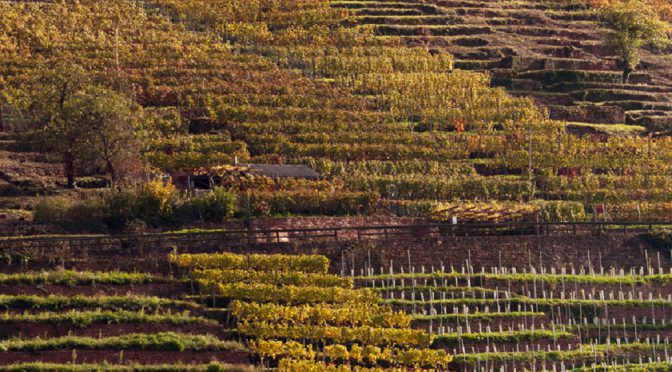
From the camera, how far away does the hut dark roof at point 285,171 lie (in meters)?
72.5

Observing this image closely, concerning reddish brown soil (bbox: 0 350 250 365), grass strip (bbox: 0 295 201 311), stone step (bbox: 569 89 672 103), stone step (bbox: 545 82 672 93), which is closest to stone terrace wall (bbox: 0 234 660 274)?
grass strip (bbox: 0 295 201 311)

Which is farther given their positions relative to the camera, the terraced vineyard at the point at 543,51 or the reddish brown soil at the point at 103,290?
the terraced vineyard at the point at 543,51

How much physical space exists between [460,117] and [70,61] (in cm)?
1964

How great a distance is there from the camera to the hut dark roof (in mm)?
72500

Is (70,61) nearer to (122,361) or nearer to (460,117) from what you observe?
(460,117)

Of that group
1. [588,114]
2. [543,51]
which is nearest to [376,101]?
[588,114]

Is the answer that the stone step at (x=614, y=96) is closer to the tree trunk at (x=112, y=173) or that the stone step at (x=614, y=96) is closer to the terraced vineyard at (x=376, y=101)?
the terraced vineyard at (x=376, y=101)

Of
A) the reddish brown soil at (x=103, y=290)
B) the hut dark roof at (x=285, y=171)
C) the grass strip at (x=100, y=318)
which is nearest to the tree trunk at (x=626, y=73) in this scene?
the hut dark roof at (x=285, y=171)

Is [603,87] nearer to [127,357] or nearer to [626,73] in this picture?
[626,73]

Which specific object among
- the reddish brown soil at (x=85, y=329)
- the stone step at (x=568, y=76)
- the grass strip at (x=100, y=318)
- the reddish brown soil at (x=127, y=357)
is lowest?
the reddish brown soil at (x=127, y=357)

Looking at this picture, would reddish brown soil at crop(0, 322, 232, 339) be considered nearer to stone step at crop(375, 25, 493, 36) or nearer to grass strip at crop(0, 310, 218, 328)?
grass strip at crop(0, 310, 218, 328)

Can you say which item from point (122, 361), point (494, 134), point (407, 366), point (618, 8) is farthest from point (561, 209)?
point (618, 8)

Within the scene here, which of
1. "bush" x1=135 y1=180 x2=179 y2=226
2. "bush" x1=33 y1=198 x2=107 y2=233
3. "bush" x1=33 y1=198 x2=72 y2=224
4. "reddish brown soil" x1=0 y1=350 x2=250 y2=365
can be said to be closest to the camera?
"reddish brown soil" x1=0 y1=350 x2=250 y2=365

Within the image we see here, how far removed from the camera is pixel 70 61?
271 ft
